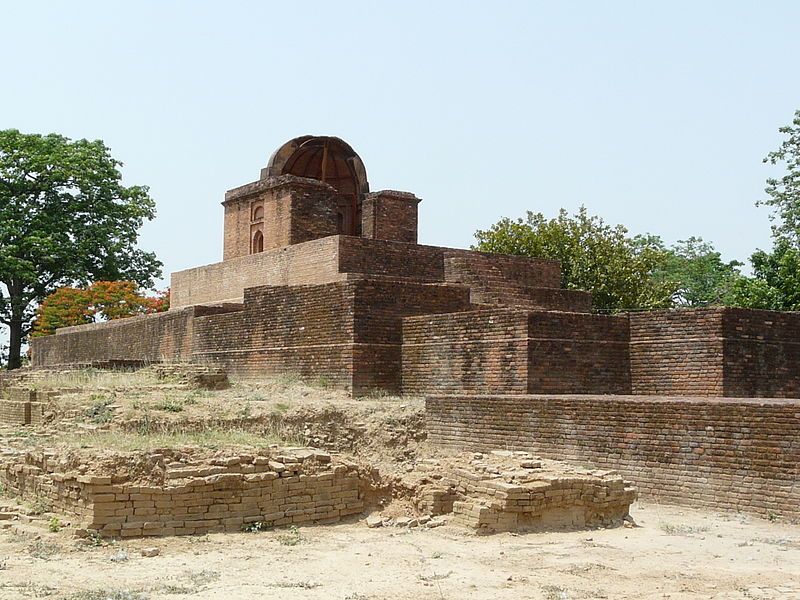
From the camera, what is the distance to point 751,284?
2191 cm

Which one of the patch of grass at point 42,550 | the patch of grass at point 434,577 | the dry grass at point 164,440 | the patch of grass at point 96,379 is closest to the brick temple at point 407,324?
the patch of grass at point 96,379

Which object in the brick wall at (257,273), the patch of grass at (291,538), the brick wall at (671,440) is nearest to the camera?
the patch of grass at (291,538)

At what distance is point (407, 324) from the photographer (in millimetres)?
15281

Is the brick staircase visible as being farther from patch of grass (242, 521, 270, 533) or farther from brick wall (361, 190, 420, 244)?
patch of grass (242, 521, 270, 533)

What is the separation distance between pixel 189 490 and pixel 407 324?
6505mm

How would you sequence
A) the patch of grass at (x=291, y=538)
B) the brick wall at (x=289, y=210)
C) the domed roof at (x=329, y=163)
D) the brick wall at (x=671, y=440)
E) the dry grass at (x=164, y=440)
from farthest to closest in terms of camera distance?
the domed roof at (x=329, y=163) < the brick wall at (x=289, y=210) < the dry grass at (x=164, y=440) < the brick wall at (x=671, y=440) < the patch of grass at (x=291, y=538)

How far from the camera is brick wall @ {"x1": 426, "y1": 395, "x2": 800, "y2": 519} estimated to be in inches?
381

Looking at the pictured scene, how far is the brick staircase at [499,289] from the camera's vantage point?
18281mm

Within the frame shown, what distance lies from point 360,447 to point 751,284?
485 inches

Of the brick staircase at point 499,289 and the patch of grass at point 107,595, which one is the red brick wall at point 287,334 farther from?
the patch of grass at point 107,595

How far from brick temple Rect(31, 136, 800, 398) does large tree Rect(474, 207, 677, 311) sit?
576cm

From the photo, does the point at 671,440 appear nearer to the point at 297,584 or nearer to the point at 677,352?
the point at 677,352

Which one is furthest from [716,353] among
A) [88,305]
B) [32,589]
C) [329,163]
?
[88,305]

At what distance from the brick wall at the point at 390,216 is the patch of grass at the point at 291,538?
12950 millimetres
